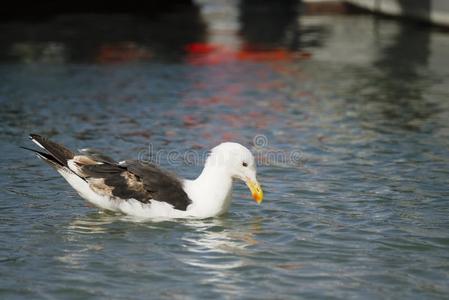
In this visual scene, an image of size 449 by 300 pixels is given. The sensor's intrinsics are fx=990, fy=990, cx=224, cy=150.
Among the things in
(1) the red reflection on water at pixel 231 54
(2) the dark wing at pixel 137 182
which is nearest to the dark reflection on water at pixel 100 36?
(1) the red reflection on water at pixel 231 54

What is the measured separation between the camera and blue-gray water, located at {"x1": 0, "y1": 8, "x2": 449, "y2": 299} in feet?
28.3

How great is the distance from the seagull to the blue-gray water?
0.19 meters

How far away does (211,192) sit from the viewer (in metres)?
10.3

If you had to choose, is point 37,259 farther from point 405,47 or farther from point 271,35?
point 271,35

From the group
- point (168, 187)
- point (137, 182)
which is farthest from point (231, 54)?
point (168, 187)

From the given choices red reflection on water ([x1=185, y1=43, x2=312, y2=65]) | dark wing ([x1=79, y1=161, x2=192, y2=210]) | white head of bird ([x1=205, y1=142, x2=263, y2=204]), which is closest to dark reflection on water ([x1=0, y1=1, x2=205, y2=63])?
red reflection on water ([x1=185, y1=43, x2=312, y2=65])

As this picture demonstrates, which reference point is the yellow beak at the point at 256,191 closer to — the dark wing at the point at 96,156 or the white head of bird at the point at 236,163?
the white head of bird at the point at 236,163

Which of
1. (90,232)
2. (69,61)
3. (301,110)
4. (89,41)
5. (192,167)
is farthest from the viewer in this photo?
(89,41)

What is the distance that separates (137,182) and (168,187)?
0.36 m

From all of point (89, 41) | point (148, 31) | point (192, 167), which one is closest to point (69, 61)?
point (89, 41)

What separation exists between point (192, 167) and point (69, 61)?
1173 centimetres

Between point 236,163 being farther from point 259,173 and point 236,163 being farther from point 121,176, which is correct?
point 259,173

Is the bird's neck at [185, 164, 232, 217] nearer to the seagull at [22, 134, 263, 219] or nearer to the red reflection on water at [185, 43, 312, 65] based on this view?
the seagull at [22, 134, 263, 219]

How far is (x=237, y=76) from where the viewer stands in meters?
22.1
